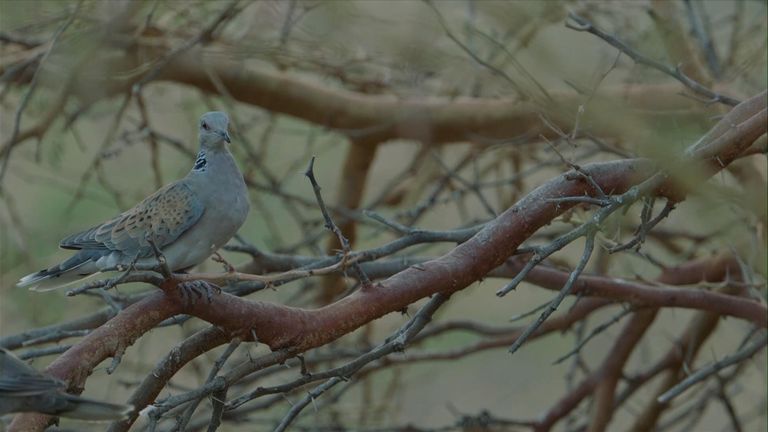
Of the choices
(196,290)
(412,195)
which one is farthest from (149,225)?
(412,195)

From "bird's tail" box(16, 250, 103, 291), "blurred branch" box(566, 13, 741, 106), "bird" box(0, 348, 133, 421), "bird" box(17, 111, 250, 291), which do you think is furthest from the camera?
"bird's tail" box(16, 250, 103, 291)

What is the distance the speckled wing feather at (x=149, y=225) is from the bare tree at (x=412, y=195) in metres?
0.12

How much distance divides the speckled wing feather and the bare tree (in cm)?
12

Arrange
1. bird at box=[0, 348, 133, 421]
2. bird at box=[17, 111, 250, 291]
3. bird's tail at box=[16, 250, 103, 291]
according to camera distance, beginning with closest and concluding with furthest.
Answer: bird at box=[0, 348, 133, 421], bird at box=[17, 111, 250, 291], bird's tail at box=[16, 250, 103, 291]

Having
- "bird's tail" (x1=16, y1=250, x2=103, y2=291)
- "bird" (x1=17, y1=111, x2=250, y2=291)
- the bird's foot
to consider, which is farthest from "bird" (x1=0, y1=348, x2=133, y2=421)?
"bird's tail" (x1=16, y1=250, x2=103, y2=291)

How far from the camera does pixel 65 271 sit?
2838 mm

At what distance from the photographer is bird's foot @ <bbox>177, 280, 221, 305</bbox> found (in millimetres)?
1893

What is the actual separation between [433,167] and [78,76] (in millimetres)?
2171

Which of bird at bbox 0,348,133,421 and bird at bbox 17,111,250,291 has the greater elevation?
bird at bbox 17,111,250,291

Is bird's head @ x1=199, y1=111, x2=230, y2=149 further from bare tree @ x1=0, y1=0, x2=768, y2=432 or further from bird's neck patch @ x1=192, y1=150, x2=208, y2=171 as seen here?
bare tree @ x1=0, y1=0, x2=768, y2=432

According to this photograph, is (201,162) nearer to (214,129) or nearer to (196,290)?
(214,129)

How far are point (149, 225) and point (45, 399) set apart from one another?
96cm

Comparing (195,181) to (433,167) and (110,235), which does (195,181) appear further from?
(433,167)

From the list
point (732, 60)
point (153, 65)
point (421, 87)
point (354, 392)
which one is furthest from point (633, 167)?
point (354, 392)
